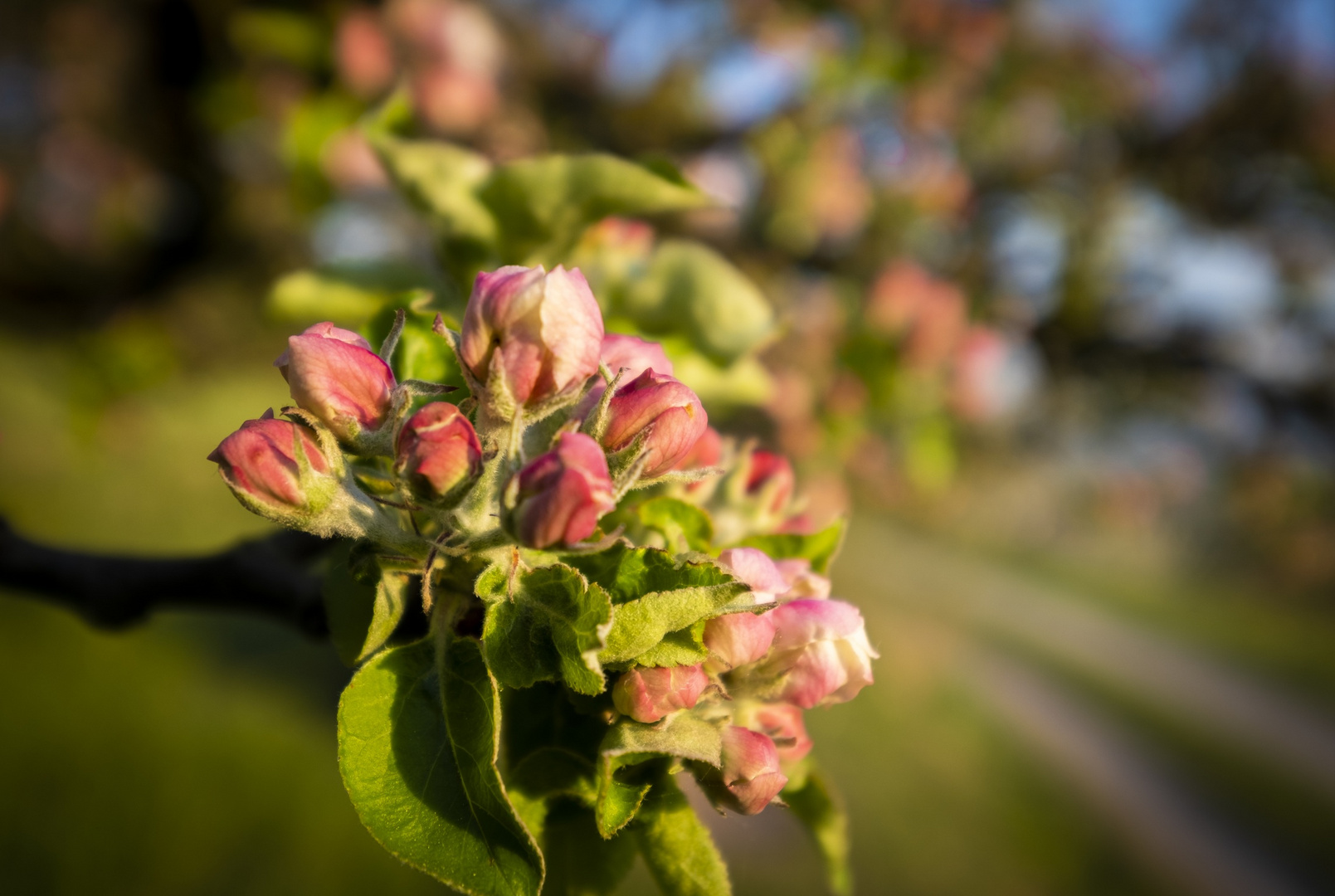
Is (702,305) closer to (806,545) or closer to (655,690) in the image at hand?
(806,545)

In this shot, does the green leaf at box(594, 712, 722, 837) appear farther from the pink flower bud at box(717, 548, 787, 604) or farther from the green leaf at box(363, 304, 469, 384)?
the green leaf at box(363, 304, 469, 384)

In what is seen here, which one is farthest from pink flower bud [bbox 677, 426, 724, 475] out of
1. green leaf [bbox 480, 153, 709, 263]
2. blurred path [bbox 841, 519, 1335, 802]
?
blurred path [bbox 841, 519, 1335, 802]

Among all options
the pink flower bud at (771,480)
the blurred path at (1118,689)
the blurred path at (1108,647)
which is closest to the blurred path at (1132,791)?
the blurred path at (1118,689)

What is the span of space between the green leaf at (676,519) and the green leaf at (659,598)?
0.11 metres

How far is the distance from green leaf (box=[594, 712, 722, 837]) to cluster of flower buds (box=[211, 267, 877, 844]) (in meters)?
0.01

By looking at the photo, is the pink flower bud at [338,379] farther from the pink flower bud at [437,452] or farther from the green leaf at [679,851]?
the green leaf at [679,851]

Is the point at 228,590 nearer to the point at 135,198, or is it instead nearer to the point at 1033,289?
the point at 1033,289

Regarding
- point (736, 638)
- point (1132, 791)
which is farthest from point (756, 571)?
point (1132, 791)

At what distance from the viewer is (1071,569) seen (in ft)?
73.6

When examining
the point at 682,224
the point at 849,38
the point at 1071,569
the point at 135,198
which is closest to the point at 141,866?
the point at 135,198

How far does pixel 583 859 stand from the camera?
0.70m

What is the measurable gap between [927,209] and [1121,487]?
7.54 m

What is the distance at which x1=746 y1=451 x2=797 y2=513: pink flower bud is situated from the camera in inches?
32.2

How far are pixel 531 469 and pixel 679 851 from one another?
331mm
